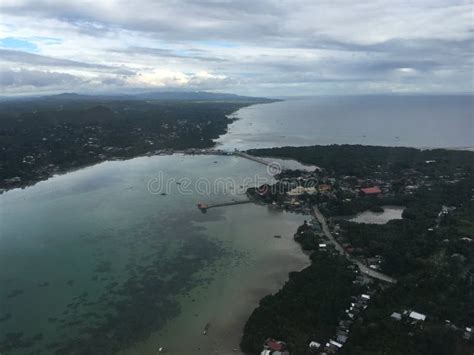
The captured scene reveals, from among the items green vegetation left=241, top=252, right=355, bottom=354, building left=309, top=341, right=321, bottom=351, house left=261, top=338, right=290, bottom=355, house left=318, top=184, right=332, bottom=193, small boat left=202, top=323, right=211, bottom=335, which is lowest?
small boat left=202, top=323, right=211, bottom=335

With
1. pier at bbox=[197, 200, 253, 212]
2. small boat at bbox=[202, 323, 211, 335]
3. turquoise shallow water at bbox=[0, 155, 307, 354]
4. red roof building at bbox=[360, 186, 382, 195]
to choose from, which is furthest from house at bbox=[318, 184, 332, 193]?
small boat at bbox=[202, 323, 211, 335]

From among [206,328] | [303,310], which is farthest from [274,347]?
[206,328]

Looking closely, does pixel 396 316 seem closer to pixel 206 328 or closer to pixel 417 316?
pixel 417 316

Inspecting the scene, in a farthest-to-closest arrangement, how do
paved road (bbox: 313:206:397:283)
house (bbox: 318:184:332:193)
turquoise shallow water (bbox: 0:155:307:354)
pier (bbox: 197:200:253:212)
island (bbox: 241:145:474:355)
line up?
house (bbox: 318:184:332:193) < pier (bbox: 197:200:253:212) < paved road (bbox: 313:206:397:283) < turquoise shallow water (bbox: 0:155:307:354) < island (bbox: 241:145:474:355)

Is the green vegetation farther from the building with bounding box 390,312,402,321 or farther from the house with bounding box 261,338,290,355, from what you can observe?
the building with bounding box 390,312,402,321
